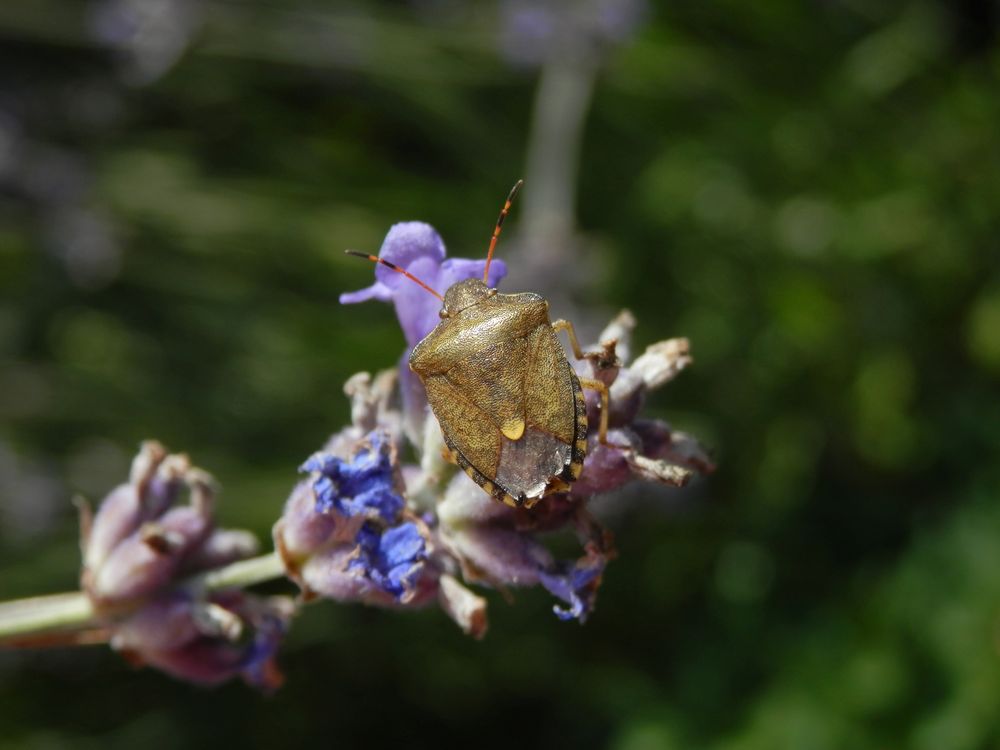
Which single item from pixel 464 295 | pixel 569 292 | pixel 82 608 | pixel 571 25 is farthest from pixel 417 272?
pixel 571 25

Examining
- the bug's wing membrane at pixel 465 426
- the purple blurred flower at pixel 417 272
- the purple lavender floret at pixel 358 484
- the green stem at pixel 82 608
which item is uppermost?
the purple blurred flower at pixel 417 272

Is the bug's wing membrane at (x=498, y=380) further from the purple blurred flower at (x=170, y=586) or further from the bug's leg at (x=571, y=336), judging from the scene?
the purple blurred flower at (x=170, y=586)

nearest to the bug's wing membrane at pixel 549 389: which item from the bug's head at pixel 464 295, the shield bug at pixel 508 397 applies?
the shield bug at pixel 508 397

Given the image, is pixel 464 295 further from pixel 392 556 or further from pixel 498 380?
pixel 392 556

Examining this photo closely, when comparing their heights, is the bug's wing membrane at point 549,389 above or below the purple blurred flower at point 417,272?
below

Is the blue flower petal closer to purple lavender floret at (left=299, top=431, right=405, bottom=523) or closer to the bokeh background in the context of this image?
purple lavender floret at (left=299, top=431, right=405, bottom=523)

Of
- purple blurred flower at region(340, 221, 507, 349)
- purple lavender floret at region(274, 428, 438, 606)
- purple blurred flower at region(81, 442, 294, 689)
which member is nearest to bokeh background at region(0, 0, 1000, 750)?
purple blurred flower at region(340, 221, 507, 349)

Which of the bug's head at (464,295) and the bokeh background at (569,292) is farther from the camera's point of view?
the bokeh background at (569,292)
